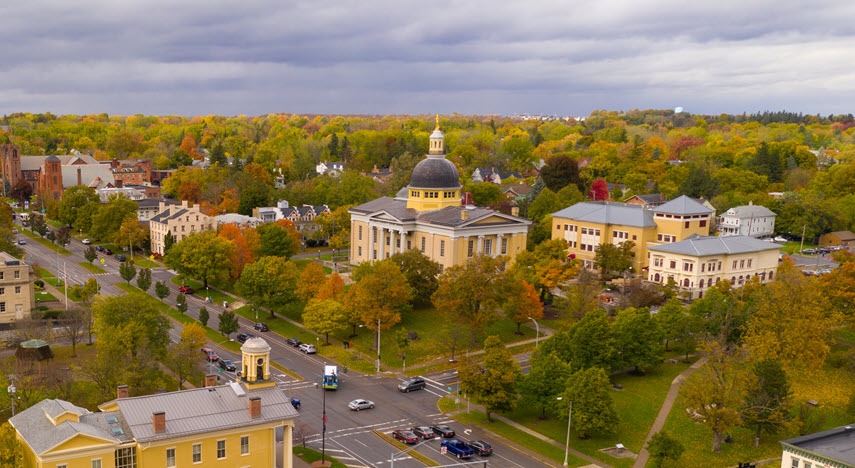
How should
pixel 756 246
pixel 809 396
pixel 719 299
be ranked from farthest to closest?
pixel 756 246 → pixel 719 299 → pixel 809 396

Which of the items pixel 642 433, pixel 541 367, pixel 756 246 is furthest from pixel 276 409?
pixel 756 246

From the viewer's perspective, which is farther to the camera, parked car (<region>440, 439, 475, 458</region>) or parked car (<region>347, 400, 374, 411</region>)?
parked car (<region>347, 400, 374, 411</region>)

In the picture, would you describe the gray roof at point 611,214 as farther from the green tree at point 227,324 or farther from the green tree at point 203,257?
the green tree at point 227,324

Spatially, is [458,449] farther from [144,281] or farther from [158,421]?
[144,281]

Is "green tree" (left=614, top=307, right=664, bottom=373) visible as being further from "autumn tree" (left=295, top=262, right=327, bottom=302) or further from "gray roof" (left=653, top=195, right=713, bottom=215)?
"gray roof" (left=653, top=195, right=713, bottom=215)

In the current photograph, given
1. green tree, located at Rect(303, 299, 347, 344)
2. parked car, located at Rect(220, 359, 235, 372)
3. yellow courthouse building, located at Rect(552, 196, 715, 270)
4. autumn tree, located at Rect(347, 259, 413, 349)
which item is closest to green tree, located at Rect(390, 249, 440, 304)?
autumn tree, located at Rect(347, 259, 413, 349)

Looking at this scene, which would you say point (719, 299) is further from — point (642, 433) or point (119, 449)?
point (119, 449)

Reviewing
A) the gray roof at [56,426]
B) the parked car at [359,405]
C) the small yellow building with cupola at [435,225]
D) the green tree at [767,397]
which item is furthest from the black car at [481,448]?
the small yellow building with cupola at [435,225]
